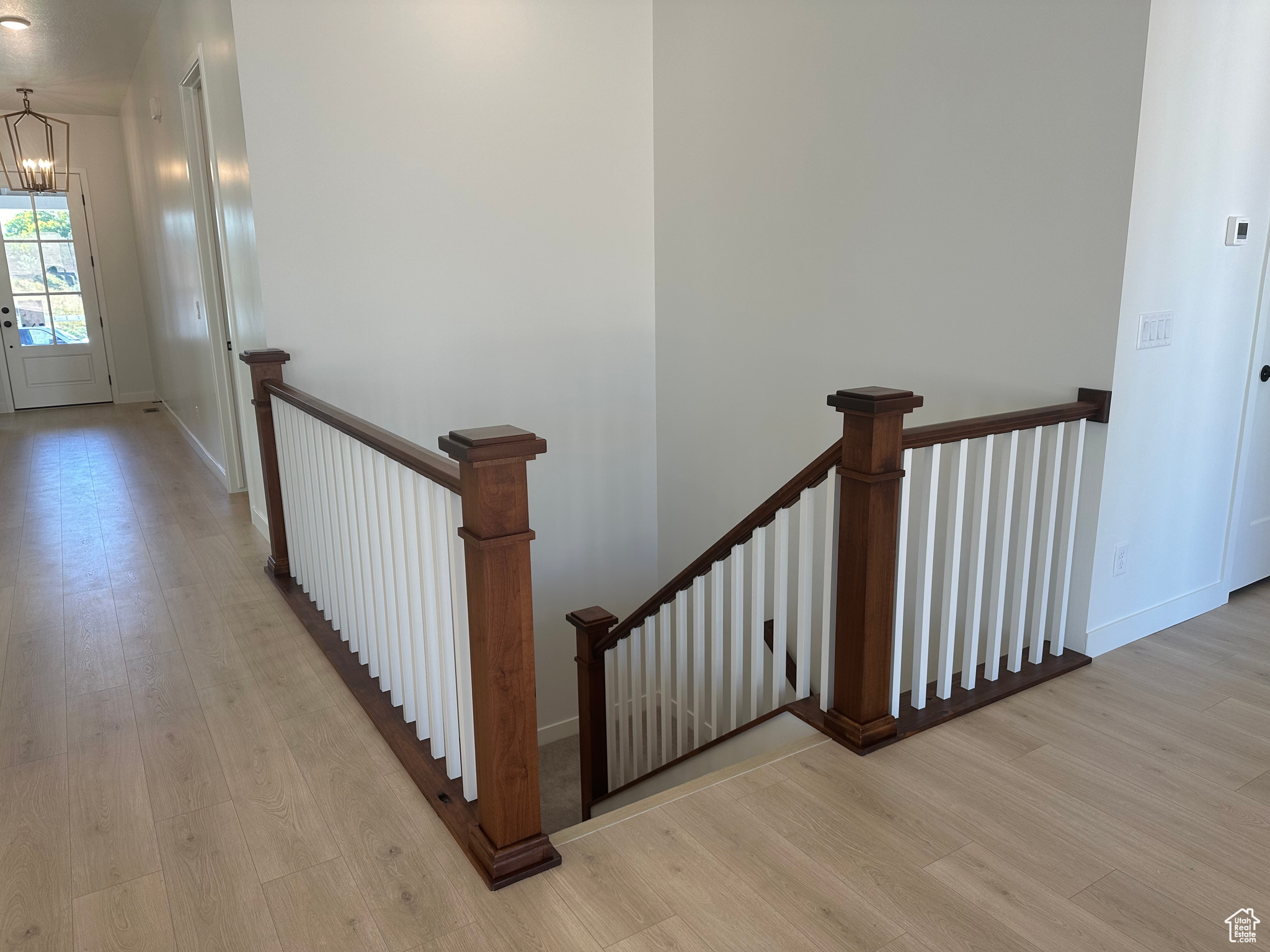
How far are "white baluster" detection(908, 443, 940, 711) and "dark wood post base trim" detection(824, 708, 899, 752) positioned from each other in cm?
19

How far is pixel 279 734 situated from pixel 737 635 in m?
1.42

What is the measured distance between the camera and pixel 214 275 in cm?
513

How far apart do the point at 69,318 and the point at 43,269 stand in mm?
531

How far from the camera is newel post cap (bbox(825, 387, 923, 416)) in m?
2.18

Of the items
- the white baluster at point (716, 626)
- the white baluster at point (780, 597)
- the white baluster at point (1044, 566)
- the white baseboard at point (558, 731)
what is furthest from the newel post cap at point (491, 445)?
the white baseboard at point (558, 731)

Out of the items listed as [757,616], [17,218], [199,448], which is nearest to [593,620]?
[757,616]

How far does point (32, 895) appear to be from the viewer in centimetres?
182

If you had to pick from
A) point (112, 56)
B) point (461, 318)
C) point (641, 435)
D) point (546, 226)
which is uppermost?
point (112, 56)

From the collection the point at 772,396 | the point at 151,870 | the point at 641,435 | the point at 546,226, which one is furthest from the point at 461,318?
the point at 151,870

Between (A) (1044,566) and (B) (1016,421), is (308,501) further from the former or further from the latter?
(A) (1044,566)

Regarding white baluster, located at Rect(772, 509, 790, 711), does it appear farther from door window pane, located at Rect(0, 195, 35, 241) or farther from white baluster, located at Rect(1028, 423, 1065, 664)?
door window pane, located at Rect(0, 195, 35, 241)

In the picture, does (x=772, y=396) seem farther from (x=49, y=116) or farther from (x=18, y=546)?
(x=49, y=116)

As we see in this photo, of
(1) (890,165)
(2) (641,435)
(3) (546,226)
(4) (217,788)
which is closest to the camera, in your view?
(4) (217,788)

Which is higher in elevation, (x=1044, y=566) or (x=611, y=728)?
(x=1044, y=566)
